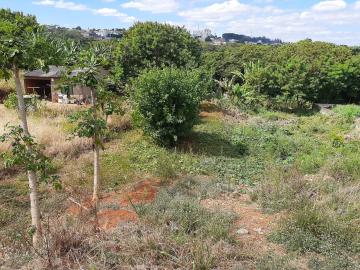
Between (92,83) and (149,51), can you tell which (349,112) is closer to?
(149,51)

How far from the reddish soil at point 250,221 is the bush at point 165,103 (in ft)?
14.6

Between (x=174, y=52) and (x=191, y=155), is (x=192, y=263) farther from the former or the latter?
(x=174, y=52)

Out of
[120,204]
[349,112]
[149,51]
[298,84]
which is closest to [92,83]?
[120,204]

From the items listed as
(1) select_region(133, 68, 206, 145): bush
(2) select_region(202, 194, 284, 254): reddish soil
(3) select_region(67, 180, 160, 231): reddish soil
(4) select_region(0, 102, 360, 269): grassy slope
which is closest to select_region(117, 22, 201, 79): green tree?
(4) select_region(0, 102, 360, 269): grassy slope

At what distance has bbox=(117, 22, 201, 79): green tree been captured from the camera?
71.9 feet

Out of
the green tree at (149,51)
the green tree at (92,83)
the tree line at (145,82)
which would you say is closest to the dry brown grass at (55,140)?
the tree line at (145,82)

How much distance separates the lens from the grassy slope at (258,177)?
4902 mm

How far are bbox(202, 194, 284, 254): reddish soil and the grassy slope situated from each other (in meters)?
0.18

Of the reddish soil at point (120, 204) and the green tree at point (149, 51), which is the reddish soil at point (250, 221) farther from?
the green tree at point (149, 51)

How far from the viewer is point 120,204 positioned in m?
7.24

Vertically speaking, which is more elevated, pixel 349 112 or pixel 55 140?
pixel 55 140

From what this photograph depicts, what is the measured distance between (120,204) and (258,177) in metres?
3.64

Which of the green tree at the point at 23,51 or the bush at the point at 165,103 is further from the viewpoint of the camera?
the bush at the point at 165,103

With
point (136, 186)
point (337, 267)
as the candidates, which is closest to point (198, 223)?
point (337, 267)
